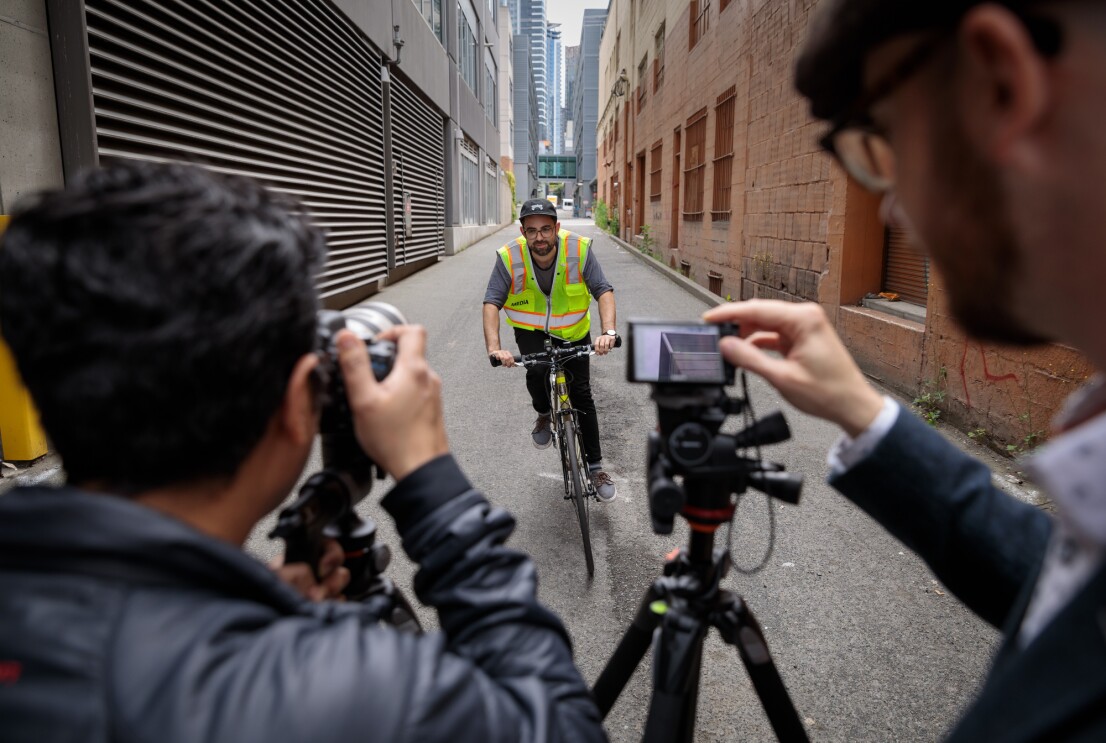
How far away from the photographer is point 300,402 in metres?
1.04

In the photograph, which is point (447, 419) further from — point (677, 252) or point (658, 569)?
point (677, 252)

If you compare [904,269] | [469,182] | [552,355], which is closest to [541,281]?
[552,355]

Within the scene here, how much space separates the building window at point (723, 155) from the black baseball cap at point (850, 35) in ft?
40.0

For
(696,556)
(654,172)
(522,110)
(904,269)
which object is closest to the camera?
(696,556)

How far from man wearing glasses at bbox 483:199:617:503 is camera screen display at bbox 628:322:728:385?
320 cm

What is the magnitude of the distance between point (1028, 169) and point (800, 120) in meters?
8.97

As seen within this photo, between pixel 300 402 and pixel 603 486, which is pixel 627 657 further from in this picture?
pixel 603 486

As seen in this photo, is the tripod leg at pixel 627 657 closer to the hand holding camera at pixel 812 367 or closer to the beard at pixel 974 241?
the hand holding camera at pixel 812 367

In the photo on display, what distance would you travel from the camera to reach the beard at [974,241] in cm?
77

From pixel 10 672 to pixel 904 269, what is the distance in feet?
26.3

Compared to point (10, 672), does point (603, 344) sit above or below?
below

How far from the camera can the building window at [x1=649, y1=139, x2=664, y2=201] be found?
72.2 feet

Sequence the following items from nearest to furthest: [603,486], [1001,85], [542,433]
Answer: [1001,85]
[603,486]
[542,433]

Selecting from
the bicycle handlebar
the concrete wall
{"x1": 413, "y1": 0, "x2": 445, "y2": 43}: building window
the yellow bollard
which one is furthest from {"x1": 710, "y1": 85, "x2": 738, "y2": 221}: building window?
the yellow bollard
